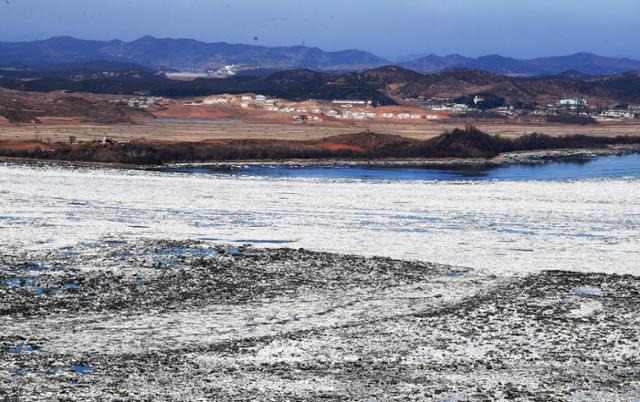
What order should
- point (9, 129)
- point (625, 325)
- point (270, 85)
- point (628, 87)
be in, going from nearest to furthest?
point (625, 325)
point (9, 129)
point (628, 87)
point (270, 85)

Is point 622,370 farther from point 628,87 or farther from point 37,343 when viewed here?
point 628,87

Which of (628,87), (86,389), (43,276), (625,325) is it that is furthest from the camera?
(628,87)

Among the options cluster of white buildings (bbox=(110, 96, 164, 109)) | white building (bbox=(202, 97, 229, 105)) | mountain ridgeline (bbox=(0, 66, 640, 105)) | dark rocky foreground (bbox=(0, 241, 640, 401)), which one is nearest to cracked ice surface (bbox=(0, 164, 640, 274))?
dark rocky foreground (bbox=(0, 241, 640, 401))

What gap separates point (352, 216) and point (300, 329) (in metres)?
12.5

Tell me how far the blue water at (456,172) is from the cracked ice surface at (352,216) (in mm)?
5427

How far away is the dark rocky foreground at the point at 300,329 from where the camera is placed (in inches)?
446

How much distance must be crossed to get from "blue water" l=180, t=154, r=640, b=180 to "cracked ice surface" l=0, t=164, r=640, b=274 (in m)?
5.43

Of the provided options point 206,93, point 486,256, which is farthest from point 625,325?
point 206,93

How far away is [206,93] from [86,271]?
10686cm

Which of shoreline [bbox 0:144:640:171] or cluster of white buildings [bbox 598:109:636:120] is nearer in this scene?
shoreline [bbox 0:144:640:171]

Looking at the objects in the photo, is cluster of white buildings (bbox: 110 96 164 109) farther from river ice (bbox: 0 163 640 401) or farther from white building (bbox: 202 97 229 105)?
river ice (bbox: 0 163 640 401)

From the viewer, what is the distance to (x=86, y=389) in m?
10.9

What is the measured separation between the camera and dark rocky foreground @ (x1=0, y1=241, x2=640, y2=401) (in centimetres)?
1132

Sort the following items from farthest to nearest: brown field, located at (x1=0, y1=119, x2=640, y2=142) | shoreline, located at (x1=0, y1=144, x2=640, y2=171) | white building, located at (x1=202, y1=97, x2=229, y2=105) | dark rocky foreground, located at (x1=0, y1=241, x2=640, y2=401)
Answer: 1. white building, located at (x1=202, y1=97, x2=229, y2=105)
2. brown field, located at (x1=0, y1=119, x2=640, y2=142)
3. shoreline, located at (x1=0, y1=144, x2=640, y2=171)
4. dark rocky foreground, located at (x1=0, y1=241, x2=640, y2=401)
